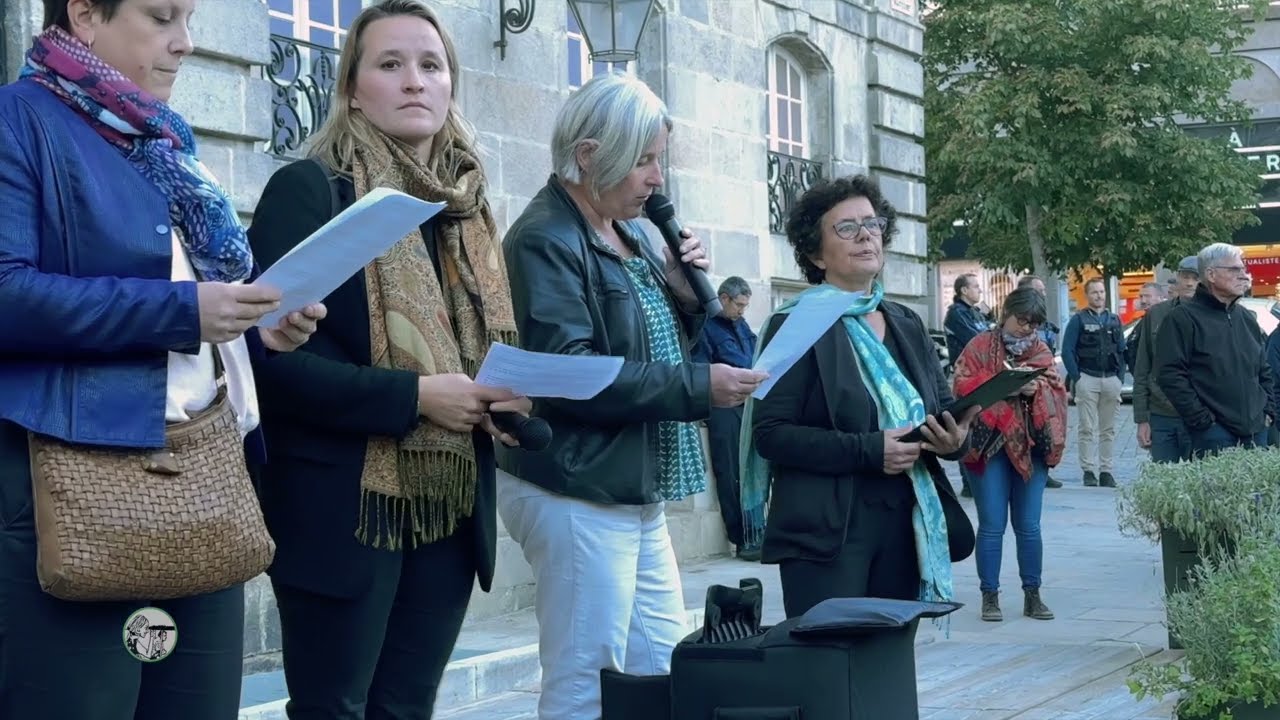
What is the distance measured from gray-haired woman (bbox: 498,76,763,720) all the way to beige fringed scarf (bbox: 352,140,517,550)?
1.20ft

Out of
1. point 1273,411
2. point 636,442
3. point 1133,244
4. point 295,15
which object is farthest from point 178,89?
point 1133,244

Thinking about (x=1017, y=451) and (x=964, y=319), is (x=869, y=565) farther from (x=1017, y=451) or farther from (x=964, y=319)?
(x=964, y=319)

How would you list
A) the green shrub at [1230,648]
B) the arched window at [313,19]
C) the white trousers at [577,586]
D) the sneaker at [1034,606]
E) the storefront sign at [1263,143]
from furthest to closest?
the storefront sign at [1263,143], the sneaker at [1034,606], the arched window at [313,19], the green shrub at [1230,648], the white trousers at [577,586]

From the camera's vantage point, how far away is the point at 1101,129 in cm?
3152

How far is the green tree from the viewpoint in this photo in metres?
31.3

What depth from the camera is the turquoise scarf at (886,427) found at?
16.5 feet

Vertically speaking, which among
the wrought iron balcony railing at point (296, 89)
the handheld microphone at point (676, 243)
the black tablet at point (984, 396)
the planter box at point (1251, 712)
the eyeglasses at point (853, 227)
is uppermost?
the wrought iron balcony railing at point (296, 89)

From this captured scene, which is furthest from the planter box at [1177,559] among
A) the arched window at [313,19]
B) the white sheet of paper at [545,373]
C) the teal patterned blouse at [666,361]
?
the white sheet of paper at [545,373]

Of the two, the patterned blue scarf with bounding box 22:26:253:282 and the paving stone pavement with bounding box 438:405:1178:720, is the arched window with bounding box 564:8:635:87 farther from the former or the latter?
the patterned blue scarf with bounding box 22:26:253:282

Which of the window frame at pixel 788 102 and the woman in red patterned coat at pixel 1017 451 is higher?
the window frame at pixel 788 102

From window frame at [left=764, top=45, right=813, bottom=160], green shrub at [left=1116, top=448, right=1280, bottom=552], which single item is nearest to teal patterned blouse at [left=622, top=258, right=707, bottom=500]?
green shrub at [left=1116, top=448, right=1280, bottom=552]

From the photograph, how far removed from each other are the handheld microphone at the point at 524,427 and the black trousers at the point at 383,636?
0.72 ft

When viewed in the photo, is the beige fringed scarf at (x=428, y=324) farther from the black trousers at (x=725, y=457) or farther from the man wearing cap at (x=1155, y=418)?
the black trousers at (x=725, y=457)

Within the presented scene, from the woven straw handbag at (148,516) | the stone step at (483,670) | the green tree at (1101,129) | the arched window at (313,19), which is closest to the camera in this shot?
the woven straw handbag at (148,516)
